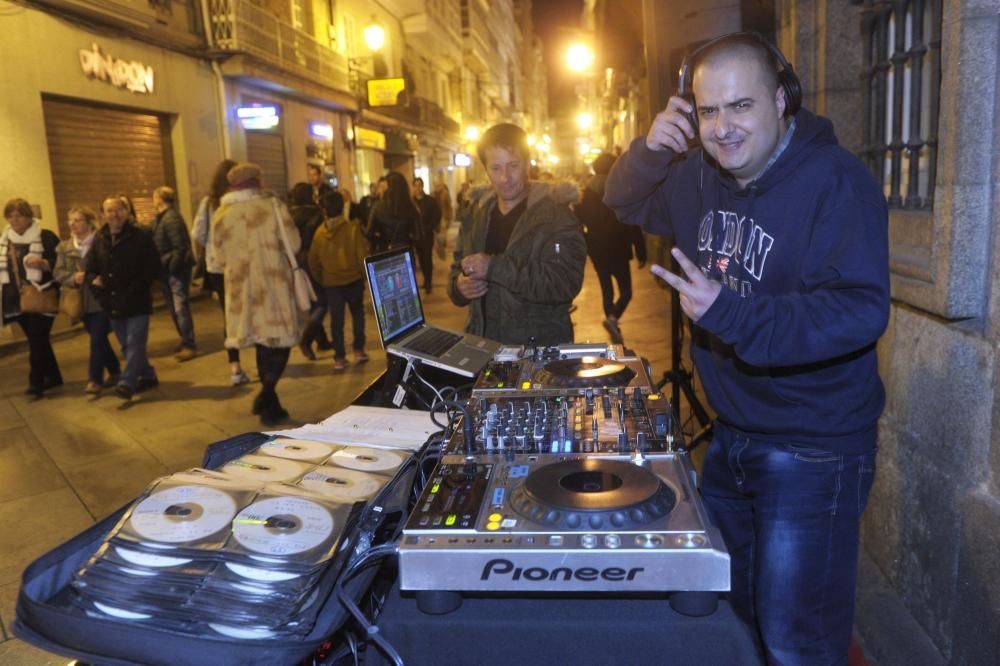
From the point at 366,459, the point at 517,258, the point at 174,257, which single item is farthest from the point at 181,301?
the point at 366,459

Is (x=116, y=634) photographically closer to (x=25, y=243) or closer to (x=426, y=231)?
(x=25, y=243)

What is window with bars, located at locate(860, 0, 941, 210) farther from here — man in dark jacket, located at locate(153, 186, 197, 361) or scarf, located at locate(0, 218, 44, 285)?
man in dark jacket, located at locate(153, 186, 197, 361)

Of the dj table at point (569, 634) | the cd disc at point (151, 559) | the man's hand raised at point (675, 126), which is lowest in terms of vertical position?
the dj table at point (569, 634)

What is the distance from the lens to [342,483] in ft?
5.94

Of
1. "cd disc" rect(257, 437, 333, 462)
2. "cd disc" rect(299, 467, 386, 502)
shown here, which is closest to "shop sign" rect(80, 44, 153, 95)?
"cd disc" rect(257, 437, 333, 462)

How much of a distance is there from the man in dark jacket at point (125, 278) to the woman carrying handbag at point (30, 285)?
18.9 inches

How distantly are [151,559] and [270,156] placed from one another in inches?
722

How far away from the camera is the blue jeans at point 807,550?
1947mm

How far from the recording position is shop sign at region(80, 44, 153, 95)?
12.1 metres

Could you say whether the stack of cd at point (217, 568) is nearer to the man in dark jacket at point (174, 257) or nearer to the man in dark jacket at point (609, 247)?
the man in dark jacket at point (609, 247)

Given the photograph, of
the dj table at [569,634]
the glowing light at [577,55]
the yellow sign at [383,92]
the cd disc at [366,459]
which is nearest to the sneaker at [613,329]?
the cd disc at [366,459]

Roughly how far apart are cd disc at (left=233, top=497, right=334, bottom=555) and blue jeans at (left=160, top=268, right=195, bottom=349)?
8.09m

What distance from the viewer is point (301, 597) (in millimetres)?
1426

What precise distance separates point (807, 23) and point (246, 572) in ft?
13.3
